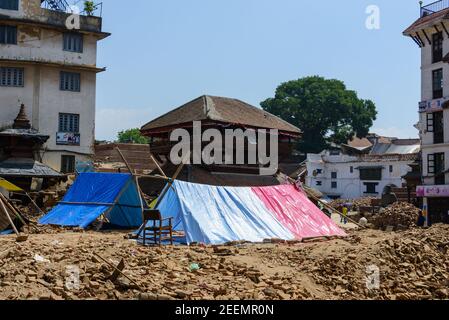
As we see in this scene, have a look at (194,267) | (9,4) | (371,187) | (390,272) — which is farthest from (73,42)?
(371,187)

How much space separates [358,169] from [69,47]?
36142 mm

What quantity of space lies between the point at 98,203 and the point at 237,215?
17.8 ft

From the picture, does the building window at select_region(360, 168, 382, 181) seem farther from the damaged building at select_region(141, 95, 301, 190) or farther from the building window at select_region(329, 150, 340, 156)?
the damaged building at select_region(141, 95, 301, 190)

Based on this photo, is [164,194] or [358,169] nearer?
[164,194]

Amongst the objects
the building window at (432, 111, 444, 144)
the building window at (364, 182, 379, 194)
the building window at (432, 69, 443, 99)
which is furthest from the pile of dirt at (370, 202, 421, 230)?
the building window at (364, 182, 379, 194)

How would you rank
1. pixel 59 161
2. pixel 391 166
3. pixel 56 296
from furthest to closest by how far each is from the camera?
pixel 391 166, pixel 59 161, pixel 56 296

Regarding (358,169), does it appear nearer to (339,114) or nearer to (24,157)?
(339,114)

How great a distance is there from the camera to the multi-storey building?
115 ft

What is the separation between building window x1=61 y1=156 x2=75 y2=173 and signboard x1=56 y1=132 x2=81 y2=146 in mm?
901

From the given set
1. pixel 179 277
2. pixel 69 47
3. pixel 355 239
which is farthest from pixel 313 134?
pixel 179 277

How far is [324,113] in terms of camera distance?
6750cm

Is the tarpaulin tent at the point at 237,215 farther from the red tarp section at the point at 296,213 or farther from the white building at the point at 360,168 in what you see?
the white building at the point at 360,168

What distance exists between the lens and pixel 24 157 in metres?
32.2
